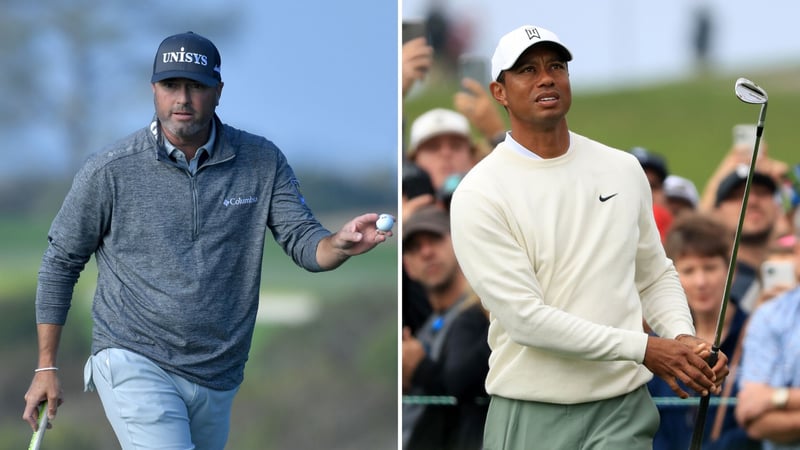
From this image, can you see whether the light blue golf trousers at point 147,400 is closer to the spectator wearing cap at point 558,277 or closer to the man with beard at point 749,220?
the spectator wearing cap at point 558,277

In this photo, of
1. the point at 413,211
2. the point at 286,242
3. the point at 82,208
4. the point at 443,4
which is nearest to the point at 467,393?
the point at 413,211

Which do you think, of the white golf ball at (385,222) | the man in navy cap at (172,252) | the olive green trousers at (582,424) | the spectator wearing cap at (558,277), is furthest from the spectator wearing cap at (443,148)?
the olive green trousers at (582,424)

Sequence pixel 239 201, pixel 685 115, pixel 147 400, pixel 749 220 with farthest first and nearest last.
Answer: pixel 685 115, pixel 749 220, pixel 239 201, pixel 147 400

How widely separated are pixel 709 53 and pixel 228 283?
12.1ft

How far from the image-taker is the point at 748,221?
22.4 ft

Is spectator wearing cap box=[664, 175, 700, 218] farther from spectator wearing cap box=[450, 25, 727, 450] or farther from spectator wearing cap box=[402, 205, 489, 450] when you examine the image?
spectator wearing cap box=[450, 25, 727, 450]

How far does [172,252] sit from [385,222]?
2.25 feet

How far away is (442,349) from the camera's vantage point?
6652 millimetres

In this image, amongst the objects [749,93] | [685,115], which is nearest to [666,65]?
[685,115]

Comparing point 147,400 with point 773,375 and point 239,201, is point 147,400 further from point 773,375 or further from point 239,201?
point 773,375

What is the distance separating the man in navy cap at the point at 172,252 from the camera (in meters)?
4.15

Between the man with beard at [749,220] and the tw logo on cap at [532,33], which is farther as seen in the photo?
the man with beard at [749,220]

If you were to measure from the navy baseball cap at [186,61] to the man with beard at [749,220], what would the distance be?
337 cm

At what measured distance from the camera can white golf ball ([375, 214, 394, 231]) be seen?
3953mm
